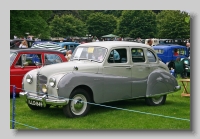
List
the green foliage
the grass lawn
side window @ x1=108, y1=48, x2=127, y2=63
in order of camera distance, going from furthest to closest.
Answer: the green foliage < side window @ x1=108, y1=48, x2=127, y2=63 < the grass lawn

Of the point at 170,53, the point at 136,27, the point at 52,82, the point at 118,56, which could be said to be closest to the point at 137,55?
the point at 118,56

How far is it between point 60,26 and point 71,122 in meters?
4.92

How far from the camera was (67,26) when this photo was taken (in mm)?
11195

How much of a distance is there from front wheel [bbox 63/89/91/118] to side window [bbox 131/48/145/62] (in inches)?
69.3

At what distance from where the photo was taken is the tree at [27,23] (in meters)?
7.13

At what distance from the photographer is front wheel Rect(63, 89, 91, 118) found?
7.11 meters

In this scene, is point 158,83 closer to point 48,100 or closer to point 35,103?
point 48,100

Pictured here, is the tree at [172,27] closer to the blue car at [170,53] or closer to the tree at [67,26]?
the tree at [67,26]

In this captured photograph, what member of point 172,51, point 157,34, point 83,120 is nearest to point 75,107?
point 83,120

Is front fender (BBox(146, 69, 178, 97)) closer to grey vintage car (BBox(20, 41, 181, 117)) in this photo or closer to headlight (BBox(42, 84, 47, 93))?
grey vintage car (BBox(20, 41, 181, 117))

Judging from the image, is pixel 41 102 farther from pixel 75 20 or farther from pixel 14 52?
pixel 75 20

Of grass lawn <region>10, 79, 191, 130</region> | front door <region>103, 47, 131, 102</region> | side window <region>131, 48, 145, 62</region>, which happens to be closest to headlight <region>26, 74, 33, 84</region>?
grass lawn <region>10, 79, 191, 130</region>

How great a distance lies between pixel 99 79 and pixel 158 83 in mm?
1818

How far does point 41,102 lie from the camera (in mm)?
7176
